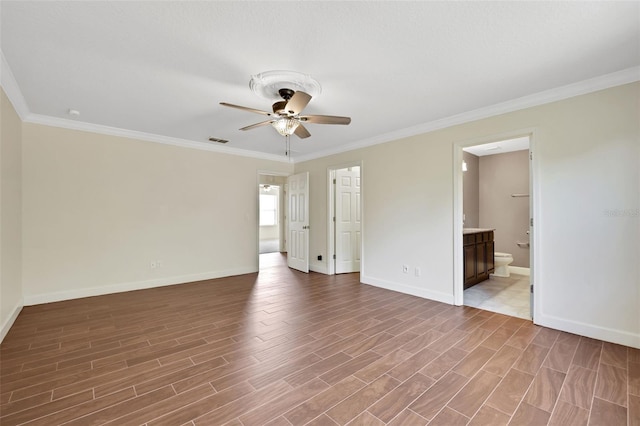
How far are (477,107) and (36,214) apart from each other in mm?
5806

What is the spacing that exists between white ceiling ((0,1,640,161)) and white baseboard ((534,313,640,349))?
7.61ft

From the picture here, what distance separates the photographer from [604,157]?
8.73ft

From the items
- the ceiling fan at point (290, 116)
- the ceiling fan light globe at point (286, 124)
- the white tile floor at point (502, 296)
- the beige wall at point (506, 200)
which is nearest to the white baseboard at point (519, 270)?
the beige wall at point (506, 200)

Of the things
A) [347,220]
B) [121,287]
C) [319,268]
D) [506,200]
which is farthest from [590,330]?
[121,287]

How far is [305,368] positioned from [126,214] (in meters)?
3.86

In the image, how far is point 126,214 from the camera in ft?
14.5

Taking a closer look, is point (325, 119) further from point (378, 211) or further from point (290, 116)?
point (378, 211)

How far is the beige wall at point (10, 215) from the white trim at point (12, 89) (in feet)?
0.24

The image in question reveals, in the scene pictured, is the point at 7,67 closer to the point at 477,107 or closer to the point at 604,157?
the point at 477,107

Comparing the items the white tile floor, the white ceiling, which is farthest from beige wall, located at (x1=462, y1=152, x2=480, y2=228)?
the white ceiling

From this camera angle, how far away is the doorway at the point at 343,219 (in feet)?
18.4

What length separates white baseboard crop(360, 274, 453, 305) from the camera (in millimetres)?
3801

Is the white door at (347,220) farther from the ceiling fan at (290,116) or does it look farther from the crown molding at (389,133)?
the ceiling fan at (290,116)

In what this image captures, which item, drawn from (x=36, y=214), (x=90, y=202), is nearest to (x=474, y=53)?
(x=90, y=202)
